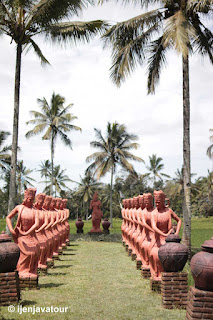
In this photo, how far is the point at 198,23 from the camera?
13.1 meters

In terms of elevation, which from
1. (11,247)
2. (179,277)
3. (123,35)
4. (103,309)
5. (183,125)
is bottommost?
(103,309)

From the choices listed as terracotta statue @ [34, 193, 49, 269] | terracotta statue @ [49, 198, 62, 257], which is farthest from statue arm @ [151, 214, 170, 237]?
terracotta statue @ [49, 198, 62, 257]

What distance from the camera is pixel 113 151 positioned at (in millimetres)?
29297

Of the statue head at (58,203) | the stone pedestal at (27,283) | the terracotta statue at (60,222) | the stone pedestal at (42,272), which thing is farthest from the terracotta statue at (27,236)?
the statue head at (58,203)

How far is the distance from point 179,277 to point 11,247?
2.73 metres

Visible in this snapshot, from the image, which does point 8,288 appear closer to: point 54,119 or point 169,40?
point 169,40

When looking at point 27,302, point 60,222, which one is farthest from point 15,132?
point 27,302

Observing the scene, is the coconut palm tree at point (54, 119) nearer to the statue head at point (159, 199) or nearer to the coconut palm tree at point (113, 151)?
the coconut palm tree at point (113, 151)

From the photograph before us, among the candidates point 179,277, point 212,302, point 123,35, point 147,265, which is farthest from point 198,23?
point 212,302

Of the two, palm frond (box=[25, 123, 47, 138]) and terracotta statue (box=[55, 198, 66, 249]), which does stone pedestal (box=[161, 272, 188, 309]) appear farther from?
palm frond (box=[25, 123, 47, 138])

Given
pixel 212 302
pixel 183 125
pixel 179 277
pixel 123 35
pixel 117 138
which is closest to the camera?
pixel 212 302

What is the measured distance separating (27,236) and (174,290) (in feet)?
10.3

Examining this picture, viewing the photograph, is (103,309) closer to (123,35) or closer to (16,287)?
(16,287)

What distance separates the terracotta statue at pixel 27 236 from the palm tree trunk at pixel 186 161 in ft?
17.6
